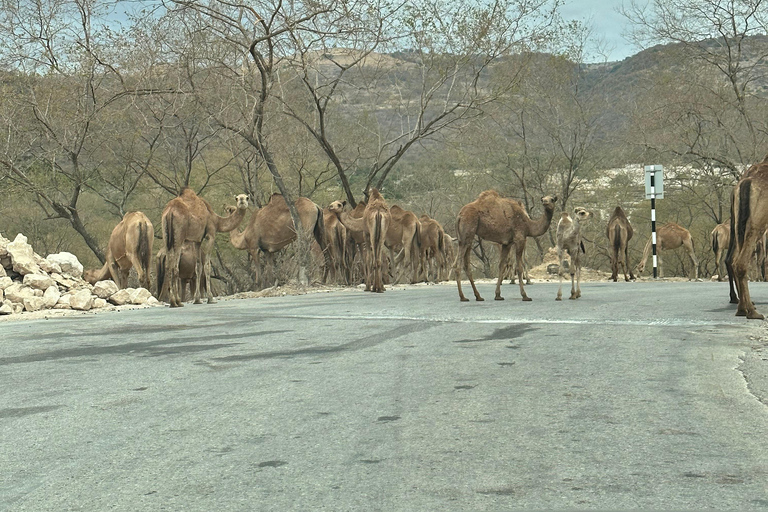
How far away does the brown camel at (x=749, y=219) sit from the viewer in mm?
11203

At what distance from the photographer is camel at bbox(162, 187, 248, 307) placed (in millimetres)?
17625

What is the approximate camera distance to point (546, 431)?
5188mm

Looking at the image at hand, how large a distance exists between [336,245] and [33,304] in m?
12.0

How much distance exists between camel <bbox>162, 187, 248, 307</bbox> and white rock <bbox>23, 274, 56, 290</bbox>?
2193 mm

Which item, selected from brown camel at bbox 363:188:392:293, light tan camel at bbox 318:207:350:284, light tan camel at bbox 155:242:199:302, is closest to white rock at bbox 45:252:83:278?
light tan camel at bbox 155:242:199:302

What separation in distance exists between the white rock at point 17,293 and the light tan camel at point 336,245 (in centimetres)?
1129

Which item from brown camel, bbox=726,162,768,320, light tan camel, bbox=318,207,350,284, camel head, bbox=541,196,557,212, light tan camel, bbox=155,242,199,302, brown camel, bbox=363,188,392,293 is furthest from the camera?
light tan camel, bbox=318,207,350,284

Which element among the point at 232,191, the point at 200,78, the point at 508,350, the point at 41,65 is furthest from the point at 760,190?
the point at 232,191

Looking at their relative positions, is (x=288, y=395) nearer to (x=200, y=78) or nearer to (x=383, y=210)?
(x=383, y=210)

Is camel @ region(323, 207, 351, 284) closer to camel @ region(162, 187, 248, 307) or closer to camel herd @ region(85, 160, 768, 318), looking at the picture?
camel herd @ region(85, 160, 768, 318)

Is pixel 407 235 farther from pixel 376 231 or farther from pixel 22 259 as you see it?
pixel 22 259

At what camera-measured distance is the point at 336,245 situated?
26688mm

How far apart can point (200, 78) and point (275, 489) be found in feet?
80.7

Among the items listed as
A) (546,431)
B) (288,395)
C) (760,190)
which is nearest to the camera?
(546,431)
